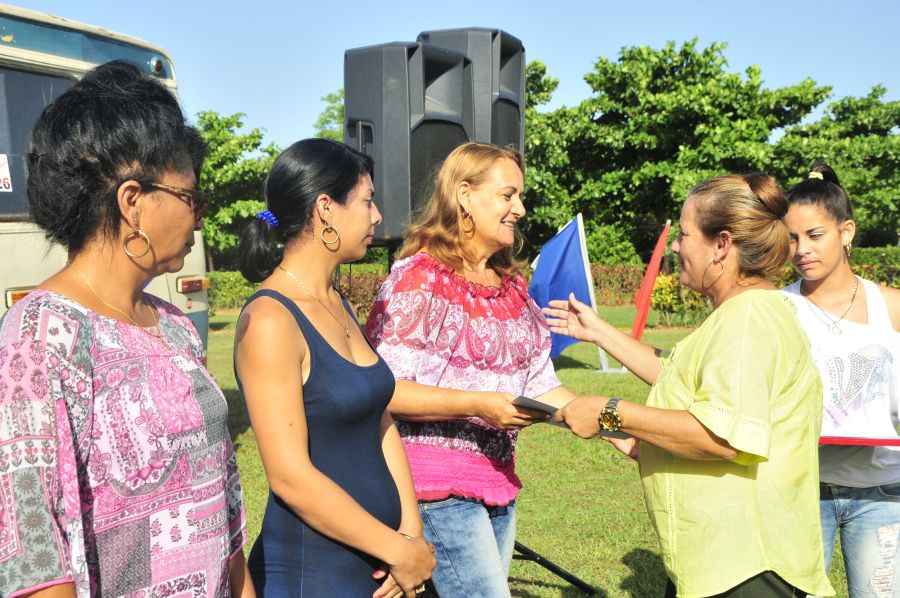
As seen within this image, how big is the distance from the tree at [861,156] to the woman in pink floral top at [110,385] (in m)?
23.9

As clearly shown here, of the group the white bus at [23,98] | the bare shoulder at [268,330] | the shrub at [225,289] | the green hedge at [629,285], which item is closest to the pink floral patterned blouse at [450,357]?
the bare shoulder at [268,330]

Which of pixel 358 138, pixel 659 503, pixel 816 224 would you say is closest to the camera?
pixel 659 503

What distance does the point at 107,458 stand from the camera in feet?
4.55

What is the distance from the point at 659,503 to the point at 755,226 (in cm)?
83

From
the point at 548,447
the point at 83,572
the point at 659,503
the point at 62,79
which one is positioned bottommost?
the point at 548,447

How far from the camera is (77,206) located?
1.45 metres

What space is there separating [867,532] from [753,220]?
134 cm

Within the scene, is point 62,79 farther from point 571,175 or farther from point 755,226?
point 571,175

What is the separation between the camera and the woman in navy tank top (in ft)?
5.84

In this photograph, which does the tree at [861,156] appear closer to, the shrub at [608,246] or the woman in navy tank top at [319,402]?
the shrub at [608,246]

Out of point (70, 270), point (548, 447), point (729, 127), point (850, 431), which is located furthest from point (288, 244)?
point (729, 127)

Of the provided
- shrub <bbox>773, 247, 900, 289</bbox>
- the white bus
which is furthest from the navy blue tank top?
shrub <bbox>773, 247, 900, 289</bbox>

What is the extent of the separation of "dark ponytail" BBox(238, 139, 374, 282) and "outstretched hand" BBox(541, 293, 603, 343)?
1.23 metres

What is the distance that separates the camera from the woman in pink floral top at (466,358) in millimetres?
2348
